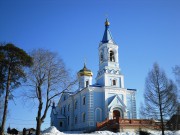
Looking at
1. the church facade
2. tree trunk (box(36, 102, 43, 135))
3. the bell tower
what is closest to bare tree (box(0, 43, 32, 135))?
tree trunk (box(36, 102, 43, 135))

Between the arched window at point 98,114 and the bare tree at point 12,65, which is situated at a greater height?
the bare tree at point 12,65

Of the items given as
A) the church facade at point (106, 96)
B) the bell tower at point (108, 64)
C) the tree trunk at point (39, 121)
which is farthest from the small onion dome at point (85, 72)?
the tree trunk at point (39, 121)

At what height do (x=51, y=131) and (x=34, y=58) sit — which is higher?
(x=34, y=58)

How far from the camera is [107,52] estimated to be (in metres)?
40.1

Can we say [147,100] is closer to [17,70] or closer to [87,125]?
[17,70]

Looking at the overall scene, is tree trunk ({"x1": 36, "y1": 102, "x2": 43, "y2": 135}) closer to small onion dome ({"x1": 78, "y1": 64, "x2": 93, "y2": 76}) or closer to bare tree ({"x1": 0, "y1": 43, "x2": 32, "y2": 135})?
bare tree ({"x1": 0, "y1": 43, "x2": 32, "y2": 135})

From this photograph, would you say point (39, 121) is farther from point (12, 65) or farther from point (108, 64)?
point (108, 64)

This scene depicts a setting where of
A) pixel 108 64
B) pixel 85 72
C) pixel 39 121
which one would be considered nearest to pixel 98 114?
pixel 108 64

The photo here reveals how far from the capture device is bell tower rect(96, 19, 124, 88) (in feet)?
128

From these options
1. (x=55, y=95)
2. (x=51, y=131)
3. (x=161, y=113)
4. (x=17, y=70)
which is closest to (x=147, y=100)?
(x=161, y=113)

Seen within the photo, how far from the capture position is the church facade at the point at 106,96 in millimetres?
36812

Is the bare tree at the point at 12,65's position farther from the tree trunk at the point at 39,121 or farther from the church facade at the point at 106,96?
the church facade at the point at 106,96

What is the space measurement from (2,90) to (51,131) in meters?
7.36

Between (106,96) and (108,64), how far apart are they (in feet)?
A: 18.2
